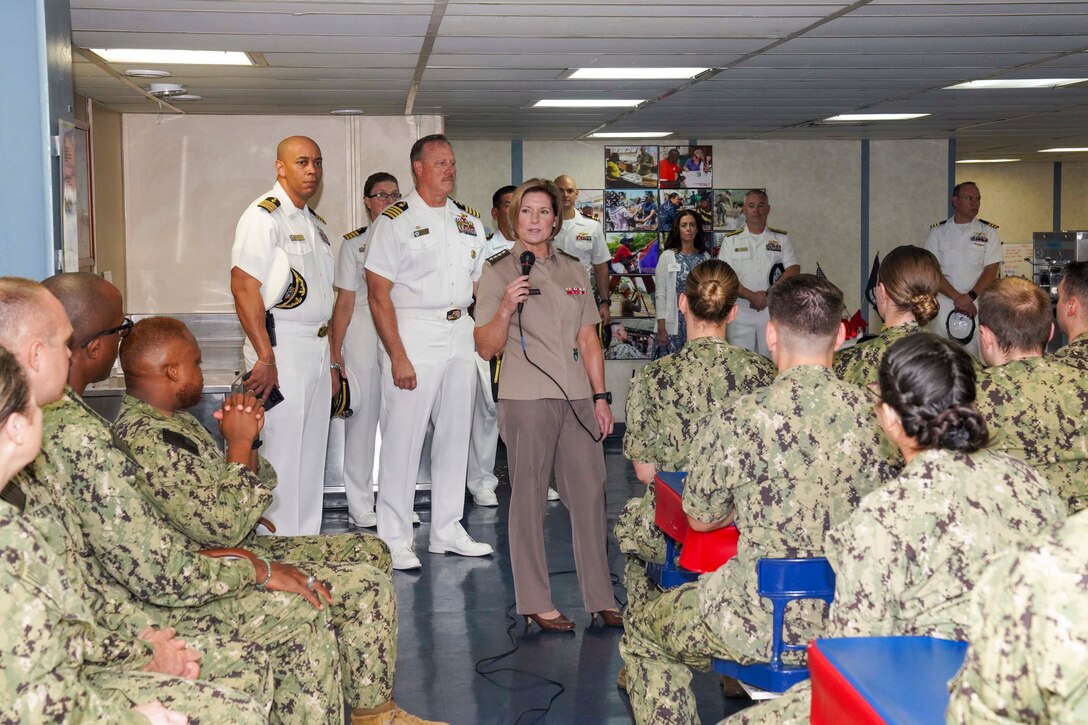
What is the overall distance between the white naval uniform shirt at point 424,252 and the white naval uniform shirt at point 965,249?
520 cm

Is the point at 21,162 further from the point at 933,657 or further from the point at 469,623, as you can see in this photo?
the point at 933,657

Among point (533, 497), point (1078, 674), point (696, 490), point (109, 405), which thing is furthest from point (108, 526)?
point (109, 405)

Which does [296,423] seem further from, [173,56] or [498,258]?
[173,56]

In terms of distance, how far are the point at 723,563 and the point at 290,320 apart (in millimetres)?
2654

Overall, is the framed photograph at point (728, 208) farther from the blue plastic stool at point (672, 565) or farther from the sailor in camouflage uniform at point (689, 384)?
the blue plastic stool at point (672, 565)

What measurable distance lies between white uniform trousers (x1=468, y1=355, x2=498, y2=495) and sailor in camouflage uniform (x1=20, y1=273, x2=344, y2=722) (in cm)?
405

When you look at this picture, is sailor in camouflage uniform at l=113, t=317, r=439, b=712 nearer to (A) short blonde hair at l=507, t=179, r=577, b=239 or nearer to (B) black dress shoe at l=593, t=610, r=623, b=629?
(B) black dress shoe at l=593, t=610, r=623, b=629

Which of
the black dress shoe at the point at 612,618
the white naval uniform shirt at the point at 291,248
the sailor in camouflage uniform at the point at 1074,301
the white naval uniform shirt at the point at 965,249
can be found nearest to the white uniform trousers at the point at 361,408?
the white naval uniform shirt at the point at 291,248

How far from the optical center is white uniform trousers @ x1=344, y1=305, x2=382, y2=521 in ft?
21.7

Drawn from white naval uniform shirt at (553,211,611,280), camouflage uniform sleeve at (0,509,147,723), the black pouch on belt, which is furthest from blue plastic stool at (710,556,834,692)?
white naval uniform shirt at (553,211,611,280)

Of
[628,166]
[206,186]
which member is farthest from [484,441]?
[628,166]

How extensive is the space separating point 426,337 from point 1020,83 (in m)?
4.12

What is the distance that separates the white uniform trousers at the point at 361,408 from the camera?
6605mm

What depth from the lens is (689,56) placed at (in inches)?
222
